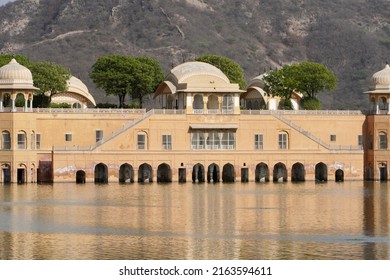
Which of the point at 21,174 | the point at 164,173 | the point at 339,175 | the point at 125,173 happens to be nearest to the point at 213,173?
the point at 164,173

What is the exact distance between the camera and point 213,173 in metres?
90.6

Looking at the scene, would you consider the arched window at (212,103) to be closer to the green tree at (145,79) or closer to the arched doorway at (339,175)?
the arched doorway at (339,175)

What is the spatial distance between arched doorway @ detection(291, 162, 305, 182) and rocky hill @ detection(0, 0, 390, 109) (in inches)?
2132

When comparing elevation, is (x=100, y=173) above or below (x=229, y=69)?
below

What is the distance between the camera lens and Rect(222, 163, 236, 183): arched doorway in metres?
88.9

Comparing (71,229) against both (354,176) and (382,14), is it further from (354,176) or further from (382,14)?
(382,14)

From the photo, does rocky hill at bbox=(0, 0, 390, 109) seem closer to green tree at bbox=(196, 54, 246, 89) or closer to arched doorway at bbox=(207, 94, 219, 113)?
green tree at bbox=(196, 54, 246, 89)

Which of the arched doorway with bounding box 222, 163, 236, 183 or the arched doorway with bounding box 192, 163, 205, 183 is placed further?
the arched doorway with bounding box 192, 163, 205, 183

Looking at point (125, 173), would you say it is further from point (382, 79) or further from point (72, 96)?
point (72, 96)

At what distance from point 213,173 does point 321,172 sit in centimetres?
660

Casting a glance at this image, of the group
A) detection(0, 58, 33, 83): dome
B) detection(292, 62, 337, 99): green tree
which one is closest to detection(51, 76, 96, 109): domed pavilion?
detection(292, 62, 337, 99): green tree

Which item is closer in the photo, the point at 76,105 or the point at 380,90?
the point at 380,90

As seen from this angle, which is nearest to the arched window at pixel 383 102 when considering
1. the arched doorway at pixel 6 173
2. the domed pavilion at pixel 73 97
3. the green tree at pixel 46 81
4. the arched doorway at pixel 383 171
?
the arched doorway at pixel 383 171

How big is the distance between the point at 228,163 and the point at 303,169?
184 inches
